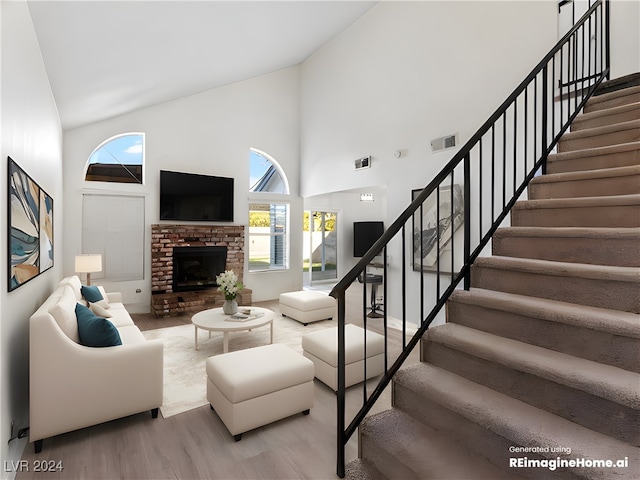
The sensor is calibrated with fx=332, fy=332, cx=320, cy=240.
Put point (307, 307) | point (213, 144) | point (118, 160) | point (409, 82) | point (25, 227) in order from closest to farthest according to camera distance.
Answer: point (25, 227), point (409, 82), point (307, 307), point (118, 160), point (213, 144)

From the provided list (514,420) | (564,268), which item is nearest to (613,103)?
(564,268)

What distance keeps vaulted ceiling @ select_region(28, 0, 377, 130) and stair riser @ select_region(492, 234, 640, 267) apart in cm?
316

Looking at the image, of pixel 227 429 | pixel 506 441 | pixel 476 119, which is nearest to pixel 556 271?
pixel 506 441

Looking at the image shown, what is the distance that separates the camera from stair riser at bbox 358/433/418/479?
4.90 feet

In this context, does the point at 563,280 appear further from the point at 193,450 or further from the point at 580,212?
the point at 193,450

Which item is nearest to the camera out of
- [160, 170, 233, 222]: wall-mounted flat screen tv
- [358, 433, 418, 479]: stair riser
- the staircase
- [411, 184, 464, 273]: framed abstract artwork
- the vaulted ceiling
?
the staircase

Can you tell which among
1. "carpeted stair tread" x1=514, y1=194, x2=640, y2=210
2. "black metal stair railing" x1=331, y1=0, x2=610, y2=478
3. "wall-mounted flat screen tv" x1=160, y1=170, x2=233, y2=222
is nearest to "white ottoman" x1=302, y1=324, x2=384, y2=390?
"black metal stair railing" x1=331, y1=0, x2=610, y2=478

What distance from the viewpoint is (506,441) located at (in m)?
1.36

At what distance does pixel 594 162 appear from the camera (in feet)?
8.05

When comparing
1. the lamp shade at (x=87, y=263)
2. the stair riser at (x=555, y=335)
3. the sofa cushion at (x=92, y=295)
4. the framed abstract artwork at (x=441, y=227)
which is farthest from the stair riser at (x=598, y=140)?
the lamp shade at (x=87, y=263)

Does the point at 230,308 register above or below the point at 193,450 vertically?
above

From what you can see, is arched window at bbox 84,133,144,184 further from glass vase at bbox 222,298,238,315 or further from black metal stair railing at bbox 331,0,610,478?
black metal stair railing at bbox 331,0,610,478

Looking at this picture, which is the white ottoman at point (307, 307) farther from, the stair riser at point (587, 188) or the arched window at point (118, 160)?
the arched window at point (118, 160)

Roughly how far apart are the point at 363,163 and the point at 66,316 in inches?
177
